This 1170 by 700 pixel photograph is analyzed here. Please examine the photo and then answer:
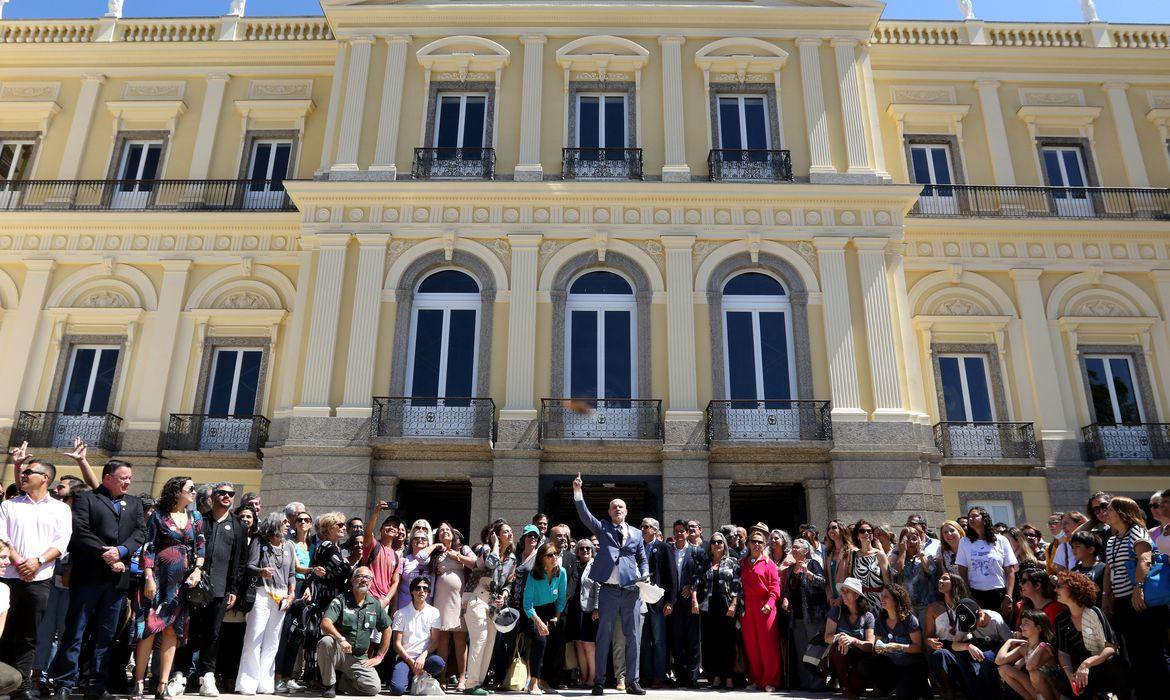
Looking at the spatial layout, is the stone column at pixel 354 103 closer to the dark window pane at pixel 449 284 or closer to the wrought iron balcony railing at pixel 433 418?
the dark window pane at pixel 449 284

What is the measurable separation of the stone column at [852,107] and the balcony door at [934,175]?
236cm

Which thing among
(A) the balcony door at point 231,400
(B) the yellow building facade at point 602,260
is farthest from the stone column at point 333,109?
(A) the balcony door at point 231,400

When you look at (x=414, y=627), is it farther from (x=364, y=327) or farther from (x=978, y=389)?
(x=978, y=389)

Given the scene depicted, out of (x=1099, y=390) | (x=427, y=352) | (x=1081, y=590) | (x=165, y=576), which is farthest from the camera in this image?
(x=1099, y=390)

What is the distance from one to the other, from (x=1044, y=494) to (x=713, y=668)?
33.5 feet

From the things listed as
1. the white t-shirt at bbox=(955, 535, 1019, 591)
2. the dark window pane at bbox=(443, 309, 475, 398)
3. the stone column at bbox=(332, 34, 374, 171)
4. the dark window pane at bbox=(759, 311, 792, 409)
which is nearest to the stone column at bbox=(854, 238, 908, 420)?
the dark window pane at bbox=(759, 311, 792, 409)

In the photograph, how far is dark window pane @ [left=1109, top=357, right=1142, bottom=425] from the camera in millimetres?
17297

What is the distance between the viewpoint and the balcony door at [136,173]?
62.4 ft

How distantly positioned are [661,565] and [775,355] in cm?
760

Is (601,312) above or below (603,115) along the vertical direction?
below

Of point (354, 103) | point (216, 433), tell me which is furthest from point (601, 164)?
point (216, 433)

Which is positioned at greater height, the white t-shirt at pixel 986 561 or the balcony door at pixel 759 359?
the balcony door at pixel 759 359

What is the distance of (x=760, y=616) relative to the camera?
9156mm

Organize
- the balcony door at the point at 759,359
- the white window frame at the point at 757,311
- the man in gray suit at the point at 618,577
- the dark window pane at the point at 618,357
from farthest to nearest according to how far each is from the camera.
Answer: the white window frame at the point at 757,311 < the dark window pane at the point at 618,357 < the balcony door at the point at 759,359 < the man in gray suit at the point at 618,577
